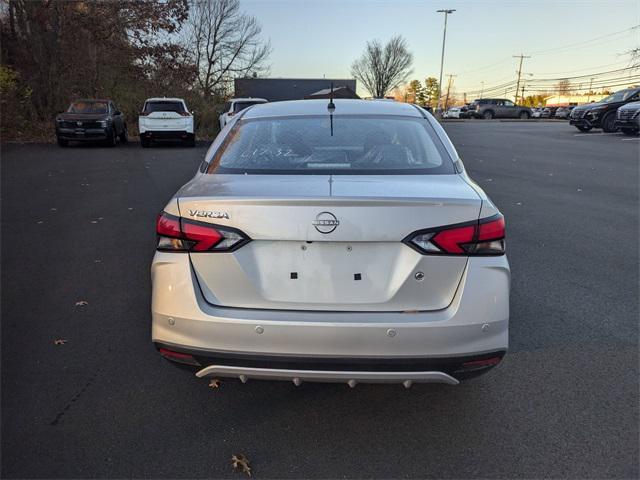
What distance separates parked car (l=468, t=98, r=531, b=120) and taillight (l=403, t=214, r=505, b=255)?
52766mm

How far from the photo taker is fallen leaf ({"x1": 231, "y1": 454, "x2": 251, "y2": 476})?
94.8 inches

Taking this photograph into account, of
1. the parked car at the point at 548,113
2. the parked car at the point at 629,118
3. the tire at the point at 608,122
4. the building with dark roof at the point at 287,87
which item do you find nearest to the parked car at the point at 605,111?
the tire at the point at 608,122

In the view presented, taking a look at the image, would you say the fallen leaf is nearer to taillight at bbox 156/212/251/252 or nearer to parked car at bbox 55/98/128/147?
taillight at bbox 156/212/251/252

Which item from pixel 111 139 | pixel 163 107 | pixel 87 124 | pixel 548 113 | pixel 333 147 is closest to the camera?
pixel 333 147

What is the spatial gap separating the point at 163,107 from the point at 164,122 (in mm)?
660

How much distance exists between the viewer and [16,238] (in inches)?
251

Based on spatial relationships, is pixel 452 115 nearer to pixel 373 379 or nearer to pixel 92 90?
pixel 92 90

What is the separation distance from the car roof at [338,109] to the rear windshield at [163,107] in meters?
16.8

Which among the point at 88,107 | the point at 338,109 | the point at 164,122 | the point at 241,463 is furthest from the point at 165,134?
the point at 241,463

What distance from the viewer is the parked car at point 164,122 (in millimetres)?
19219

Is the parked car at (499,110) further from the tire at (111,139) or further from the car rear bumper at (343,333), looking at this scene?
the car rear bumper at (343,333)

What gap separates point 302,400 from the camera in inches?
118

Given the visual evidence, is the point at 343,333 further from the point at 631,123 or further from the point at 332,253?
the point at 631,123

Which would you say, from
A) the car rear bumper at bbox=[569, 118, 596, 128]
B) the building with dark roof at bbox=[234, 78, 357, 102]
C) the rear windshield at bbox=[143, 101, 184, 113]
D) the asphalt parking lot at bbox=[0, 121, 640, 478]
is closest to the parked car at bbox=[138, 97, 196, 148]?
the rear windshield at bbox=[143, 101, 184, 113]
